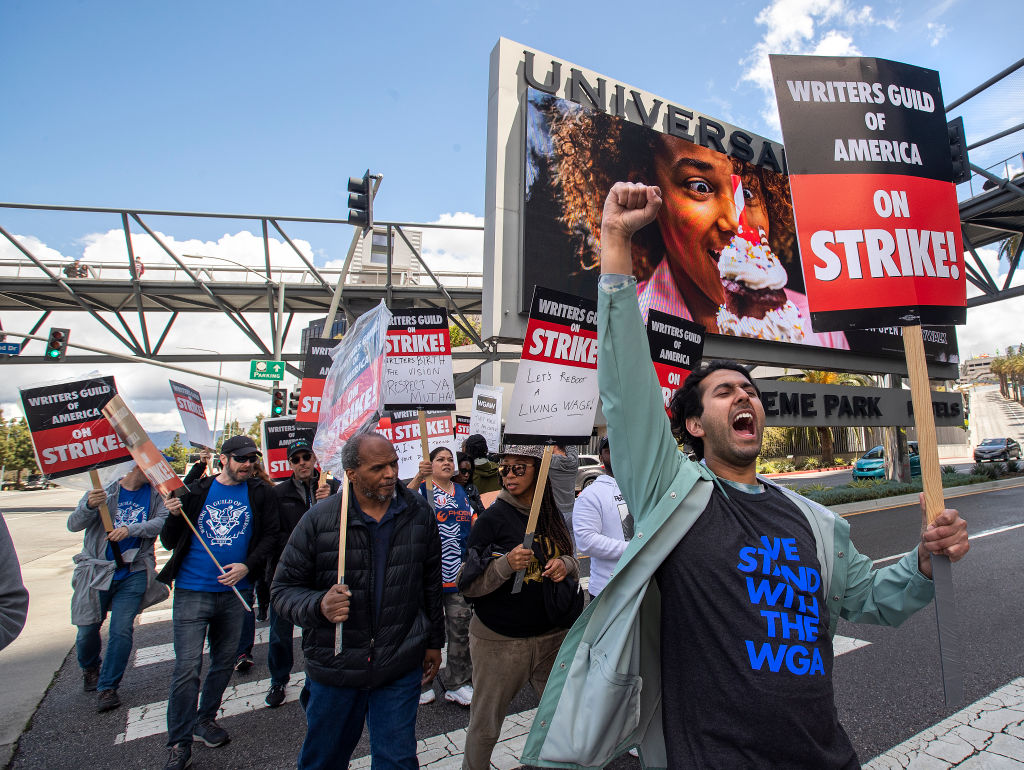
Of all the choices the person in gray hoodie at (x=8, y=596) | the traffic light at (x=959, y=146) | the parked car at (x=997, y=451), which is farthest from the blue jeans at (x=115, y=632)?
the parked car at (x=997, y=451)

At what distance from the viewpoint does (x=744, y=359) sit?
611 inches

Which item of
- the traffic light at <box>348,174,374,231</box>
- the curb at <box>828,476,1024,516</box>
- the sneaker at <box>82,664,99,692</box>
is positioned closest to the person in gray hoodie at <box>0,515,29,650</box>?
the sneaker at <box>82,664,99,692</box>

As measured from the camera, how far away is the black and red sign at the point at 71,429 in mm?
4344

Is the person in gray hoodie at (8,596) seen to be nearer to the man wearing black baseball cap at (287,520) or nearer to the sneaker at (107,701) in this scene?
the man wearing black baseball cap at (287,520)

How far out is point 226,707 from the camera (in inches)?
168

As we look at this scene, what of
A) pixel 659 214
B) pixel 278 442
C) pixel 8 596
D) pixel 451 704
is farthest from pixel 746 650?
pixel 659 214

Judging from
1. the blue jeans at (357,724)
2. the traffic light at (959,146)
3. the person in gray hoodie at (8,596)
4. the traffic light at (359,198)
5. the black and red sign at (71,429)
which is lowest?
the blue jeans at (357,724)

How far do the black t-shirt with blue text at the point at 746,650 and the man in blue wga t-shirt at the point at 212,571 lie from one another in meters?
3.14

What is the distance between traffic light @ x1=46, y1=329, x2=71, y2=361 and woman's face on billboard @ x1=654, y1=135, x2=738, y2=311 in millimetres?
15986

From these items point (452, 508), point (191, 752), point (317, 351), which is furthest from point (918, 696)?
point (317, 351)

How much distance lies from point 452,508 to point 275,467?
144 inches

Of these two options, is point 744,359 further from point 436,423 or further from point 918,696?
point 918,696

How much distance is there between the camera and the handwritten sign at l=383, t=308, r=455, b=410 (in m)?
5.05

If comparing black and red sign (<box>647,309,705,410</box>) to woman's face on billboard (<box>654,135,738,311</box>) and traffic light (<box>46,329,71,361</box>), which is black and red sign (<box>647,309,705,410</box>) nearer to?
woman's face on billboard (<box>654,135,738,311</box>)
